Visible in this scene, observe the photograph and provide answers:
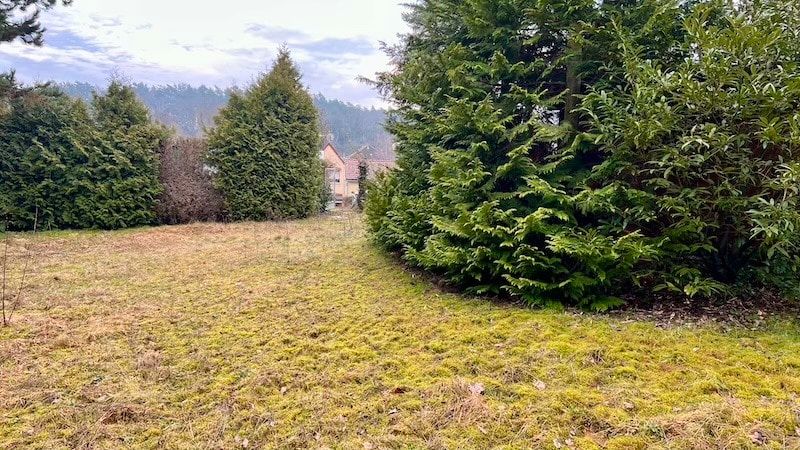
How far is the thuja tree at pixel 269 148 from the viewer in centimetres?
1243

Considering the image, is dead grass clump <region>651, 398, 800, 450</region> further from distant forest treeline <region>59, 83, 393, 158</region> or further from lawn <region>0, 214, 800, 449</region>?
distant forest treeline <region>59, 83, 393, 158</region>

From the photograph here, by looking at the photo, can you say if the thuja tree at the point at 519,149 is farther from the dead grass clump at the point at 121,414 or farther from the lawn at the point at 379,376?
the dead grass clump at the point at 121,414

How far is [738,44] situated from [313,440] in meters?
3.97

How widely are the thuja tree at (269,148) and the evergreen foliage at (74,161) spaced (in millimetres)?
1986

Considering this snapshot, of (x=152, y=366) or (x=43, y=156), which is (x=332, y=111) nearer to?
(x=43, y=156)

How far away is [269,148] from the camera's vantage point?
1278 cm

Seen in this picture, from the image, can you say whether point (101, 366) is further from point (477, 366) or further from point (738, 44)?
point (738, 44)

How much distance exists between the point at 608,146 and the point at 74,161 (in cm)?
1258

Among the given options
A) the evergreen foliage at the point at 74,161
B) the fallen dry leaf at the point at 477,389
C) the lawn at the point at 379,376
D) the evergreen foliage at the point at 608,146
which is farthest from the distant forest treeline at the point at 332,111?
the fallen dry leaf at the point at 477,389

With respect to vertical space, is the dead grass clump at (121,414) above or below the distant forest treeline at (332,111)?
below

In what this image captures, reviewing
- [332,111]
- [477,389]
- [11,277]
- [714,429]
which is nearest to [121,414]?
[477,389]

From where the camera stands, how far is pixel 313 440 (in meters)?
2.19

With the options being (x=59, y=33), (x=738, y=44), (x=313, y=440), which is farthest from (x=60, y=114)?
(x=738, y=44)

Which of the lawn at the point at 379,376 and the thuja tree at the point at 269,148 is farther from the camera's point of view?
the thuja tree at the point at 269,148
